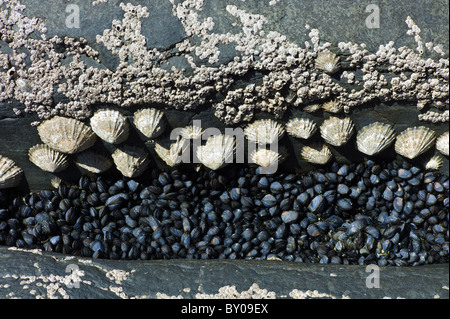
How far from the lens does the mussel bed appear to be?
2.99 meters

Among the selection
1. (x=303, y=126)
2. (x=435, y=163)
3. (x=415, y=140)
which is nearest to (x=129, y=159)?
(x=303, y=126)

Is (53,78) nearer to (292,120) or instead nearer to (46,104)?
(46,104)

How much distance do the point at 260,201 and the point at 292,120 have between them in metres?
0.59

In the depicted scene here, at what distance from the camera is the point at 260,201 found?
312 centimetres

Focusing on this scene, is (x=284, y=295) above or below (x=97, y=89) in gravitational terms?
below

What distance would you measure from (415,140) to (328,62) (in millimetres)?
779

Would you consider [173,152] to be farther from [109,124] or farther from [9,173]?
[9,173]

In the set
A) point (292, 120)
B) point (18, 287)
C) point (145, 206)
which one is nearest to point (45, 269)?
point (18, 287)

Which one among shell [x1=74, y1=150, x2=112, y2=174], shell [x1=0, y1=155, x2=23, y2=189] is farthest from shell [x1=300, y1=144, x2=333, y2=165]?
shell [x1=0, y1=155, x2=23, y2=189]

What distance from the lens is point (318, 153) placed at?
120 inches

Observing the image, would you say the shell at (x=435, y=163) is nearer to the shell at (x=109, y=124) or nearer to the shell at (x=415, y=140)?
the shell at (x=415, y=140)

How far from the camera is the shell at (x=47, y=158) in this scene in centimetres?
303

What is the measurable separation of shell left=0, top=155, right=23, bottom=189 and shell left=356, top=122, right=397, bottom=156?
7.44 feet

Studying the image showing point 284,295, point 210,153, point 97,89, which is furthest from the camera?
point 210,153
